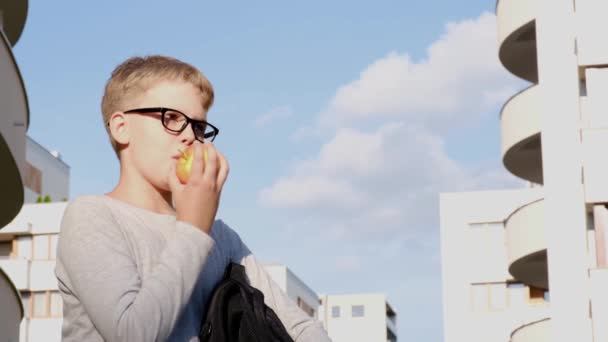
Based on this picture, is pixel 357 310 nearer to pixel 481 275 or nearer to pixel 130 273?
pixel 481 275

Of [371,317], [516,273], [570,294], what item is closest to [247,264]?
[570,294]

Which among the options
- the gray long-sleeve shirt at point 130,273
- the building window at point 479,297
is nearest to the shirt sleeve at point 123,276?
the gray long-sleeve shirt at point 130,273

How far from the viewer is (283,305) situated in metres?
3.73

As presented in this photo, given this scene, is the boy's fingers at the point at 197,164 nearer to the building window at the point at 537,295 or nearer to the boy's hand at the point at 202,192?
the boy's hand at the point at 202,192

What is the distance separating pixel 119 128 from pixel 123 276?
55cm

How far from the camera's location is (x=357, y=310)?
14350 cm

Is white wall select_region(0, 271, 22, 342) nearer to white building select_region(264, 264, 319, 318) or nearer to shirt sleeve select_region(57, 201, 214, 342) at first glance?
shirt sleeve select_region(57, 201, 214, 342)

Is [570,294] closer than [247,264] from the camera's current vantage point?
No

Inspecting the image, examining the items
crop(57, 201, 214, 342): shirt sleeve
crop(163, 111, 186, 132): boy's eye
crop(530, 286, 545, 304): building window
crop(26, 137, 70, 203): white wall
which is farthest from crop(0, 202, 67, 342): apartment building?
crop(57, 201, 214, 342): shirt sleeve

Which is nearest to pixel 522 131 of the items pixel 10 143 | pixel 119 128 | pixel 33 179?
pixel 10 143

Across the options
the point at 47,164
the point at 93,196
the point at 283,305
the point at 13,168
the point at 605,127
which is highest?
the point at 47,164

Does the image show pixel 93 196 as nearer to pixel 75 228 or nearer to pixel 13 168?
pixel 75 228

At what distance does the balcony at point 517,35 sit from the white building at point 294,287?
44183 millimetres

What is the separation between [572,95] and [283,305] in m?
29.6
